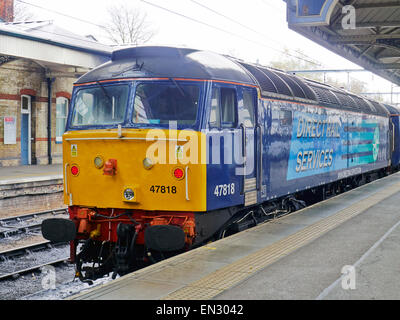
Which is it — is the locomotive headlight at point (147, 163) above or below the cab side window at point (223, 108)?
below

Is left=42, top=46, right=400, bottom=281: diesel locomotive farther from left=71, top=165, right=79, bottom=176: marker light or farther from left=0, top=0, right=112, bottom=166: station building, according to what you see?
left=0, top=0, right=112, bottom=166: station building

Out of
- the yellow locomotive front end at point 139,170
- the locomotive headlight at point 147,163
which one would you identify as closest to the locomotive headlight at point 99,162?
the yellow locomotive front end at point 139,170

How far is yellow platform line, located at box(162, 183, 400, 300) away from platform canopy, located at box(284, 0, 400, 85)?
12.5ft

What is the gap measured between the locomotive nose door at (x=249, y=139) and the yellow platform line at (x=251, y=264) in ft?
3.28

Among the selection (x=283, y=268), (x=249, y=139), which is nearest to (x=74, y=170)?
(x=249, y=139)

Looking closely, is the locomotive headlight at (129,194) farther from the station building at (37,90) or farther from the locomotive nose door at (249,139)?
the station building at (37,90)

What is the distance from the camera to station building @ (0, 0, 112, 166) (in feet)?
66.3

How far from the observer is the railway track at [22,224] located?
1302cm

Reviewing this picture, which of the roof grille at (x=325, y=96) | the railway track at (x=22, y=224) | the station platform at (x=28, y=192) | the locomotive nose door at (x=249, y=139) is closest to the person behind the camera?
the locomotive nose door at (x=249, y=139)

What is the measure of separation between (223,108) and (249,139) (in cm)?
90

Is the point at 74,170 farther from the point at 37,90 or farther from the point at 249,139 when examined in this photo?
the point at 37,90

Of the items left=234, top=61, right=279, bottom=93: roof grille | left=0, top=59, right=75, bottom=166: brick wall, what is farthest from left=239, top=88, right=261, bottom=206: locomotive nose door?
left=0, top=59, right=75, bottom=166: brick wall
